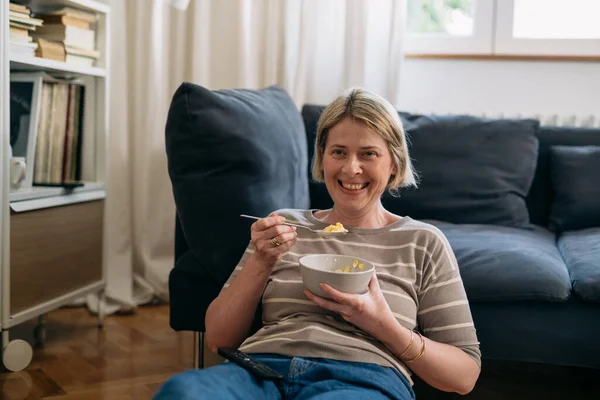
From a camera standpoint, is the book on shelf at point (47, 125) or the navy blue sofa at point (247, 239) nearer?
the navy blue sofa at point (247, 239)

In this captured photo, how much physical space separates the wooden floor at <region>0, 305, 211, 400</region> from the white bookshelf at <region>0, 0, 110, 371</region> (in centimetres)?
12

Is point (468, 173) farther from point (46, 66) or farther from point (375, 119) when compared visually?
point (46, 66)

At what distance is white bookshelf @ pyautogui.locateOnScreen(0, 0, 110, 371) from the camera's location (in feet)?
6.73

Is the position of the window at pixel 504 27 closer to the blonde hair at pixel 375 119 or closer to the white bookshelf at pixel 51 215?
the white bookshelf at pixel 51 215

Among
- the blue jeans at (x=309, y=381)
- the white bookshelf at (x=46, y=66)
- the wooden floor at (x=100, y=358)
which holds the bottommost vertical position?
the wooden floor at (x=100, y=358)

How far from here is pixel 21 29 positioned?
2.14 metres

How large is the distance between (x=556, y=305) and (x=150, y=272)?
5.95ft

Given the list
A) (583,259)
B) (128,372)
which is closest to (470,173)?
(583,259)

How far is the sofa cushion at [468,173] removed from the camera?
7.80 feet

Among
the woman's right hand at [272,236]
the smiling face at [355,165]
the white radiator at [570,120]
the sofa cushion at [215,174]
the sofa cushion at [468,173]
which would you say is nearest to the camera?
the woman's right hand at [272,236]

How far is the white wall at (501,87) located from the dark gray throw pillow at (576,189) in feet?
1.74

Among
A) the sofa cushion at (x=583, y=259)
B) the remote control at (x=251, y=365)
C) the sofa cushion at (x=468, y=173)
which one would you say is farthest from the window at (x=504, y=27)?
the remote control at (x=251, y=365)

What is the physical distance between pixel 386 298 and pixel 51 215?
1.39 m

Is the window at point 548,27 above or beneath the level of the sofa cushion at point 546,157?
above
